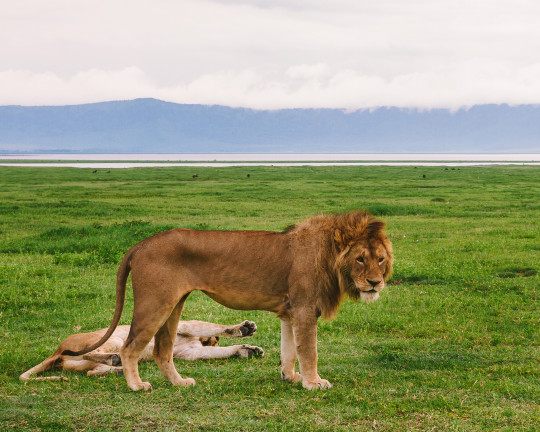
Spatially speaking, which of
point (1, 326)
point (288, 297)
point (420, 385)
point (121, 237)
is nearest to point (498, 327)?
point (420, 385)

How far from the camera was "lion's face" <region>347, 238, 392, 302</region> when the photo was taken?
670 cm

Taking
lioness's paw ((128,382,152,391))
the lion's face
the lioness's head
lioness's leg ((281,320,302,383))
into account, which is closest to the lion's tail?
lioness's paw ((128,382,152,391))

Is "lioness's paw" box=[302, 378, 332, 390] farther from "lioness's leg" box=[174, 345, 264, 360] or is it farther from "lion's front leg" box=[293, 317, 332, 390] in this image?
"lioness's leg" box=[174, 345, 264, 360]

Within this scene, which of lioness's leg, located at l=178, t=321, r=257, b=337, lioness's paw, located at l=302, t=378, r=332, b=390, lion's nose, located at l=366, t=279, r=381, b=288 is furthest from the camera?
lioness's leg, located at l=178, t=321, r=257, b=337

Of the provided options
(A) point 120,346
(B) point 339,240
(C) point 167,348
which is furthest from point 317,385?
(A) point 120,346

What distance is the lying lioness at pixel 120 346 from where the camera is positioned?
7.95 metres

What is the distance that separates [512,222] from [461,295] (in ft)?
43.6

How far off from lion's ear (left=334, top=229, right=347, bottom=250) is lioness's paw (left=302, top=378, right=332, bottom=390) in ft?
4.96

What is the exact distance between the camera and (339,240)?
7.02m

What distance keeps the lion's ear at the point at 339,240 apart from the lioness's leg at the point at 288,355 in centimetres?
113

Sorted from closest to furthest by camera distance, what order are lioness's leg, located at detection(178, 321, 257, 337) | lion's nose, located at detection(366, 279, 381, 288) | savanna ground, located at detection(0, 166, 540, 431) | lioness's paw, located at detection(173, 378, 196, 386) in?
1. savanna ground, located at detection(0, 166, 540, 431)
2. lion's nose, located at detection(366, 279, 381, 288)
3. lioness's paw, located at detection(173, 378, 196, 386)
4. lioness's leg, located at detection(178, 321, 257, 337)

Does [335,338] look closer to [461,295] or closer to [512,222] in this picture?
[461,295]

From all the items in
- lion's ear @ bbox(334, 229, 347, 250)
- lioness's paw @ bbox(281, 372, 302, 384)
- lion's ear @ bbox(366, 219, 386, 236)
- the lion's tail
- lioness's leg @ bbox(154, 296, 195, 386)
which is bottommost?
lioness's paw @ bbox(281, 372, 302, 384)

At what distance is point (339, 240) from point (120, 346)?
348cm
